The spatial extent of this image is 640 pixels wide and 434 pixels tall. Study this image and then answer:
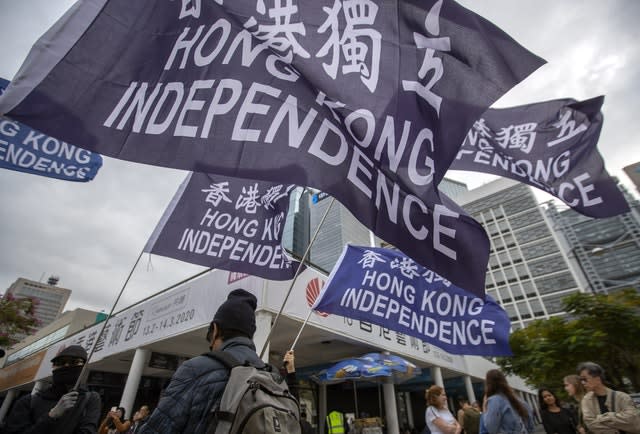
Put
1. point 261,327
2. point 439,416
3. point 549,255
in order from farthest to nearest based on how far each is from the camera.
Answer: point 549,255 → point 261,327 → point 439,416

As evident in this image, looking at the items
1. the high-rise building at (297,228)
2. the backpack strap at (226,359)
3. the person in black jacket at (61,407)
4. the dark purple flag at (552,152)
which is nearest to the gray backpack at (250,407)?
the backpack strap at (226,359)

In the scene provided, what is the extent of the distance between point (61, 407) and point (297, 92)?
94.6 inches

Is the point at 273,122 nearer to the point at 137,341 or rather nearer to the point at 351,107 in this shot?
the point at 351,107

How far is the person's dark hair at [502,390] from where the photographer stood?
3114mm

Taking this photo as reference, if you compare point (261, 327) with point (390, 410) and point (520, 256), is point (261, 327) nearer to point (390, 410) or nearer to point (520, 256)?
point (390, 410)

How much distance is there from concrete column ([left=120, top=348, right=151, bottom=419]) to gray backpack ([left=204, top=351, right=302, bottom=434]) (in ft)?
31.0

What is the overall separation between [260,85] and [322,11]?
0.63 metres

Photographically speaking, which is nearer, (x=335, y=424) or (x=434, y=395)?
(x=434, y=395)

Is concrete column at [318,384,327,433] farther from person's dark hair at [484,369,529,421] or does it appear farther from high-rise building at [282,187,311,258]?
person's dark hair at [484,369,529,421]

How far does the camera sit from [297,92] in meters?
1.74

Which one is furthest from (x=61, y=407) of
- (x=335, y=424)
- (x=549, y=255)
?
(x=549, y=255)

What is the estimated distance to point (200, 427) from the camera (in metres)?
1.17

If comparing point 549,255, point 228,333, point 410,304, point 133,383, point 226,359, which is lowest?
point 226,359

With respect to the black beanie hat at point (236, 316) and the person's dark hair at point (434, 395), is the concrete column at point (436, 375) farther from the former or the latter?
the black beanie hat at point (236, 316)
